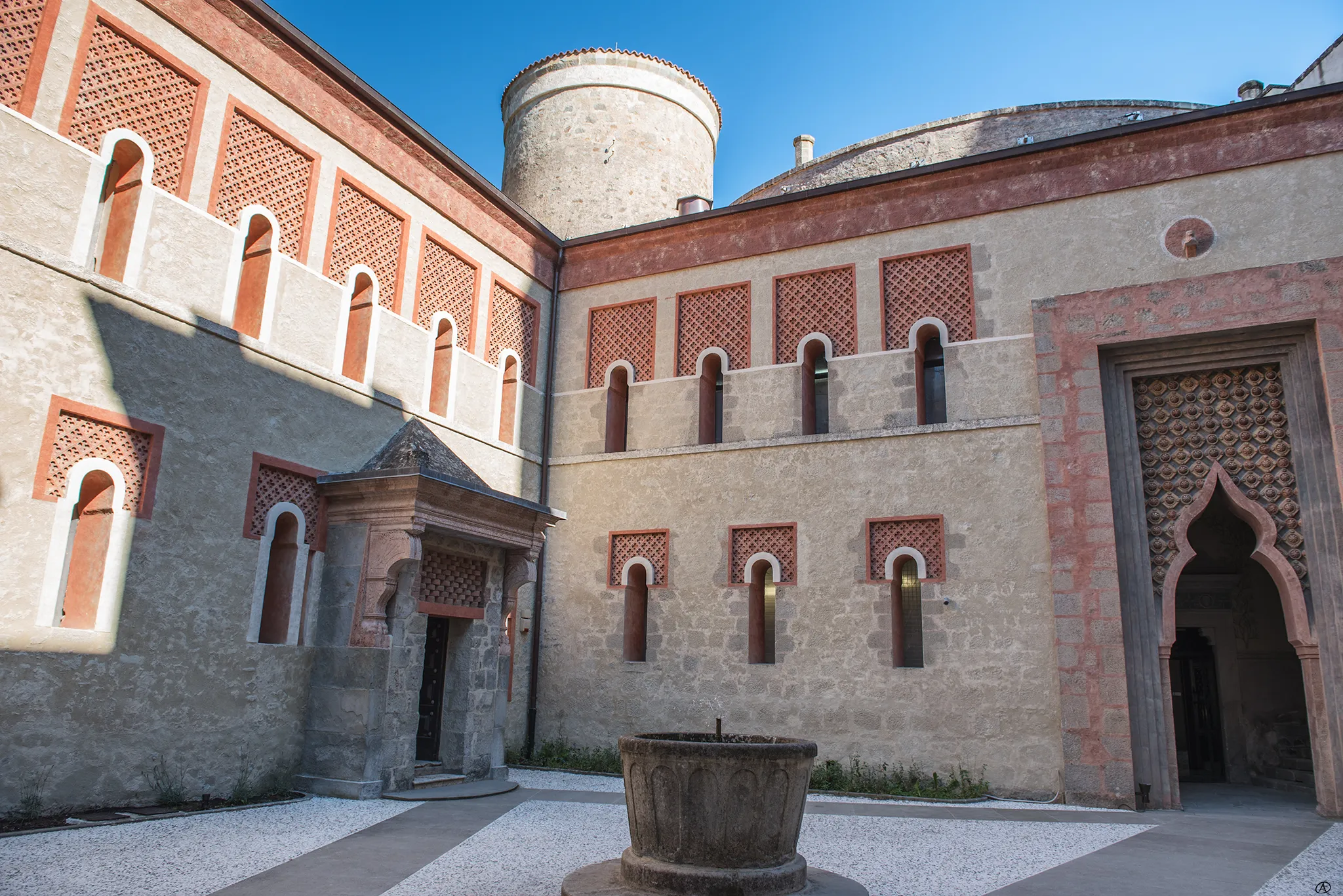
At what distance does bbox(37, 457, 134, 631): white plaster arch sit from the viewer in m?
6.77

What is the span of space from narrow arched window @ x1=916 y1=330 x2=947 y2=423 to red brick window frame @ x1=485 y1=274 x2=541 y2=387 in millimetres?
5160

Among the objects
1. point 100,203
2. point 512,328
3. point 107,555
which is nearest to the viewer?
point 107,555

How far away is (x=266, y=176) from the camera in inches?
352

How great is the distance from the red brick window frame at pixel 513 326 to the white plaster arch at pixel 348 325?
6.42ft

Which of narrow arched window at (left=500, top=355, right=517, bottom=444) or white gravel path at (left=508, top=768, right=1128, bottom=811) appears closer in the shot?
white gravel path at (left=508, top=768, right=1128, bottom=811)

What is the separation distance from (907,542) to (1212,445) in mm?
3308

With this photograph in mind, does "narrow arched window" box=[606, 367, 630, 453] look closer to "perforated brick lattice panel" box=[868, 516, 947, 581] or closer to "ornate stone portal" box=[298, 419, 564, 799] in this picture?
"ornate stone portal" box=[298, 419, 564, 799]

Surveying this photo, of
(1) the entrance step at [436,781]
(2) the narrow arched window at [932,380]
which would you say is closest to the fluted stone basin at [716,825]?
(1) the entrance step at [436,781]

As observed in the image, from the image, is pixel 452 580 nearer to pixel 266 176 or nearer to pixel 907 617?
pixel 266 176

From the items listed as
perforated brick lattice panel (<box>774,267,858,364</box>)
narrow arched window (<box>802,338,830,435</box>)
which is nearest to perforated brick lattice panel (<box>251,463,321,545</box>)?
narrow arched window (<box>802,338,830,435</box>)

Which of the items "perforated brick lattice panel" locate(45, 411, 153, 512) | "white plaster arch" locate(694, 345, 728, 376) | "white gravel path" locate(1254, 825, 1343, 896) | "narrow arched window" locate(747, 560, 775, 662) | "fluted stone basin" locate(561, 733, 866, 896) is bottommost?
"white gravel path" locate(1254, 825, 1343, 896)

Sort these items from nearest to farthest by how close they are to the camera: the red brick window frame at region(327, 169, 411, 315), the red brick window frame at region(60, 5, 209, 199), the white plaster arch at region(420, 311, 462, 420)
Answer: the red brick window frame at region(60, 5, 209, 199) → the red brick window frame at region(327, 169, 411, 315) → the white plaster arch at region(420, 311, 462, 420)

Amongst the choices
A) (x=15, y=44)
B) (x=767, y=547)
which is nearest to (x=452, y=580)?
(x=767, y=547)

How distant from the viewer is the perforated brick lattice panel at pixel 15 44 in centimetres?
693
